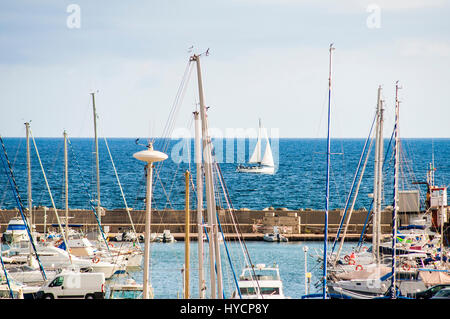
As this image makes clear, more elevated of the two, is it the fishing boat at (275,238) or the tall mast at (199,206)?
the tall mast at (199,206)

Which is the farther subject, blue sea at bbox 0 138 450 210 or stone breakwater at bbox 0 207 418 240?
blue sea at bbox 0 138 450 210

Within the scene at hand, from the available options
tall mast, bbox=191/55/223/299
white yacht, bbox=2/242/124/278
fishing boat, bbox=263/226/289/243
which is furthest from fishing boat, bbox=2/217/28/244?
tall mast, bbox=191/55/223/299

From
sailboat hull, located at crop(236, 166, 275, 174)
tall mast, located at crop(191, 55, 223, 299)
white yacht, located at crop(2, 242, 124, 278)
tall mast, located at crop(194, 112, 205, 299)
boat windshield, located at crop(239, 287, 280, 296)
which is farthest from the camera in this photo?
sailboat hull, located at crop(236, 166, 275, 174)

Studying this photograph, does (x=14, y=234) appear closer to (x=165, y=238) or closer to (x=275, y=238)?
(x=165, y=238)

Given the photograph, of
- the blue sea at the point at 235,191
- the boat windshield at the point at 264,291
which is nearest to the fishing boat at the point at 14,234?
the blue sea at the point at 235,191

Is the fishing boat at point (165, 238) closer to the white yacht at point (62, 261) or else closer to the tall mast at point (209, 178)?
the white yacht at point (62, 261)

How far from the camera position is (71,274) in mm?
25641

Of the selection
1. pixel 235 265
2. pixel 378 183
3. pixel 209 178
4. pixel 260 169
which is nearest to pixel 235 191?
pixel 260 169

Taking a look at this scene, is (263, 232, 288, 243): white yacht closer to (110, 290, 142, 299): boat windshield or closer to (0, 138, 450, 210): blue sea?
(0, 138, 450, 210): blue sea
